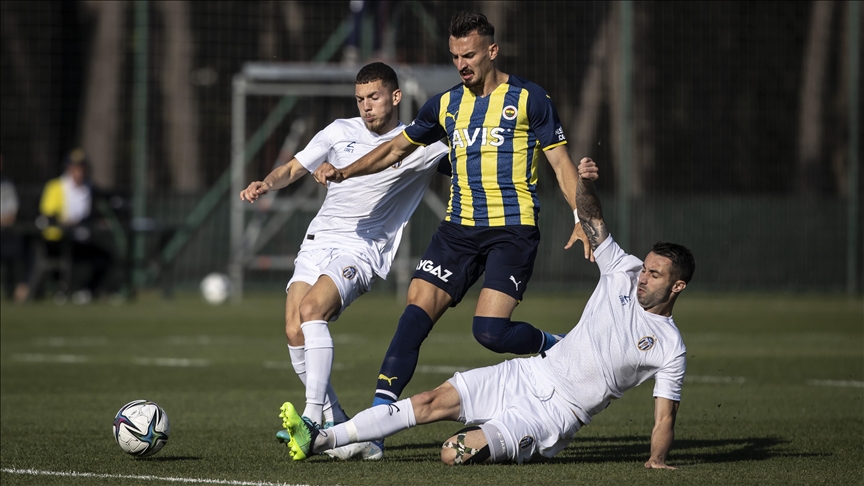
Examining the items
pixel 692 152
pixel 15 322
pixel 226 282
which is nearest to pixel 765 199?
pixel 692 152

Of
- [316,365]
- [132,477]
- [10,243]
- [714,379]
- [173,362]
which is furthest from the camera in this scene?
[10,243]

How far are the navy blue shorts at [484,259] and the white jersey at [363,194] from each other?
50cm

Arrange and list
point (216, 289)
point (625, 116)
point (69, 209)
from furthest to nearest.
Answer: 1. point (625, 116)
2. point (216, 289)
3. point (69, 209)

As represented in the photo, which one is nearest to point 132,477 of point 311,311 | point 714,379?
point 311,311

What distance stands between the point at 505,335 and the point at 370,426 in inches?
45.8

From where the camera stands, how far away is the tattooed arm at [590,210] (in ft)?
19.1

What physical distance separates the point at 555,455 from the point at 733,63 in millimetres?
13880

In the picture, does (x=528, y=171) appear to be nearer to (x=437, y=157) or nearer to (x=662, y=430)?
(x=437, y=157)

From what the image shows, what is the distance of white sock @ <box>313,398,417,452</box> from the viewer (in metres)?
5.52

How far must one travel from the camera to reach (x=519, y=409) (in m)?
5.85

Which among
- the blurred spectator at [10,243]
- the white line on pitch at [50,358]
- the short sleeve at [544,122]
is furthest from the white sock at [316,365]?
the blurred spectator at [10,243]

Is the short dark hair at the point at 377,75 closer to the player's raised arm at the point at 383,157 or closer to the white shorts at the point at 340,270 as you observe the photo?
the player's raised arm at the point at 383,157

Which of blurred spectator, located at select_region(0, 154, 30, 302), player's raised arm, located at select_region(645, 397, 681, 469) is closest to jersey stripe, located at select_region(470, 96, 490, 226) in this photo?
player's raised arm, located at select_region(645, 397, 681, 469)

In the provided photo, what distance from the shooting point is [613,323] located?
19.1ft
